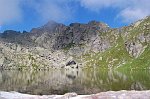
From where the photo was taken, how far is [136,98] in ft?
86.3

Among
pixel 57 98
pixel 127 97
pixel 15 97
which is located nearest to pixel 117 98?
pixel 127 97

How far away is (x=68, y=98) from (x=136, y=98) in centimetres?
671

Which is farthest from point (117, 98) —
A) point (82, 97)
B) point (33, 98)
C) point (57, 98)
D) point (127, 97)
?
point (33, 98)

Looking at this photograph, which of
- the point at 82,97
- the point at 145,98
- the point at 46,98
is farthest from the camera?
the point at 46,98

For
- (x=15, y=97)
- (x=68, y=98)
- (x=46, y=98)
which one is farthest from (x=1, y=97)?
(x=68, y=98)

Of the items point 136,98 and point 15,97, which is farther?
point 15,97

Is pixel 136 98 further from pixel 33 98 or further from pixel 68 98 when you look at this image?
pixel 33 98

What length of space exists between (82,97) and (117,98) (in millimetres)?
3444

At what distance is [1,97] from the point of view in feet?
101

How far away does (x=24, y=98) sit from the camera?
3031 centimetres

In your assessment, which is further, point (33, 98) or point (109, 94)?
point (33, 98)

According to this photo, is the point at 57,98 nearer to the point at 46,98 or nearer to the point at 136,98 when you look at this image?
the point at 46,98

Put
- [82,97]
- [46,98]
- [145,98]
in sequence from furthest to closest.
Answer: [46,98], [82,97], [145,98]

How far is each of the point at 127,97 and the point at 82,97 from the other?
4267mm
